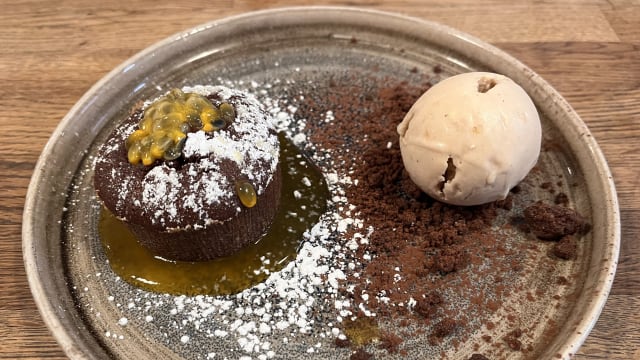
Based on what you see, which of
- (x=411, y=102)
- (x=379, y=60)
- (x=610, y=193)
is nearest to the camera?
(x=610, y=193)

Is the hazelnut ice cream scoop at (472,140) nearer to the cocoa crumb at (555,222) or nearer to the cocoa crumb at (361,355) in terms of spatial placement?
the cocoa crumb at (555,222)

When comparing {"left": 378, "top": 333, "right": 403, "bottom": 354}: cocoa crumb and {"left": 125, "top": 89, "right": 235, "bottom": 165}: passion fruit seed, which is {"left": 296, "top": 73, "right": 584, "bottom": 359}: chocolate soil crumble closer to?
{"left": 378, "top": 333, "right": 403, "bottom": 354}: cocoa crumb

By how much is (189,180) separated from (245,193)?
0.59 ft

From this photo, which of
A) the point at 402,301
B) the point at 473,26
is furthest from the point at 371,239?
the point at 473,26

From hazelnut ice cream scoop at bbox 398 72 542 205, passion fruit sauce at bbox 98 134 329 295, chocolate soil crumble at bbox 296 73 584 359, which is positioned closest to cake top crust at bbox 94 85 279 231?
passion fruit sauce at bbox 98 134 329 295

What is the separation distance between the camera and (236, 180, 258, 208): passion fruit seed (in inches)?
65.6

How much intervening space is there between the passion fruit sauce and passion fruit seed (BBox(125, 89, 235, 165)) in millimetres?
291

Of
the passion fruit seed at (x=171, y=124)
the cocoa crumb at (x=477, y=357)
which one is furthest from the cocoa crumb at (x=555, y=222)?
the passion fruit seed at (x=171, y=124)

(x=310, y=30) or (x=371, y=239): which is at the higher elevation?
(x=310, y=30)

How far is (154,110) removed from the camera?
5.63 ft

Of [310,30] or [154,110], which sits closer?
[154,110]

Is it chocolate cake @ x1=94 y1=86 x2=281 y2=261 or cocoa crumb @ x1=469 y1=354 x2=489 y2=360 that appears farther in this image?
chocolate cake @ x1=94 y1=86 x2=281 y2=261

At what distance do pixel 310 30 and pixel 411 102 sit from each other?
2.02 feet

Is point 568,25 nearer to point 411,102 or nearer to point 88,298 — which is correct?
point 411,102
